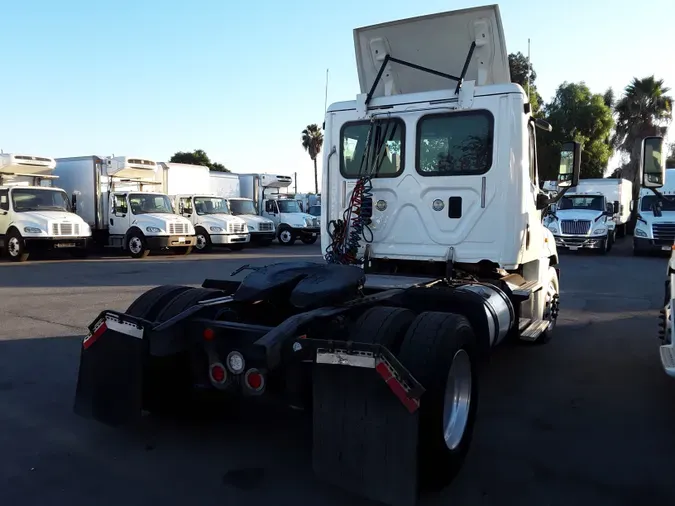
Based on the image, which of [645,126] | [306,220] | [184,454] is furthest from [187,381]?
[645,126]

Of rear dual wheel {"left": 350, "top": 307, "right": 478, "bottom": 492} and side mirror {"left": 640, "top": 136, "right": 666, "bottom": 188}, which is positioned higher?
side mirror {"left": 640, "top": 136, "right": 666, "bottom": 188}

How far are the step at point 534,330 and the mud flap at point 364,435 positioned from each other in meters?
2.98

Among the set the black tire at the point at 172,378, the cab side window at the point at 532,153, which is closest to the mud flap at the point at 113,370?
the black tire at the point at 172,378

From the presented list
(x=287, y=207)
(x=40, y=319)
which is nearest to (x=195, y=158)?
(x=287, y=207)

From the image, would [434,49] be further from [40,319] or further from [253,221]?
[253,221]

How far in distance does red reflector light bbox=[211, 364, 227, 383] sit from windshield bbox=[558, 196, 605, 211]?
20495 mm

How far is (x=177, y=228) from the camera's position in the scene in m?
19.2

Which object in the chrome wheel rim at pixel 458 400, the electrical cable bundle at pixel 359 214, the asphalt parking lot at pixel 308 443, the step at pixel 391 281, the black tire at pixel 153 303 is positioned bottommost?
the asphalt parking lot at pixel 308 443

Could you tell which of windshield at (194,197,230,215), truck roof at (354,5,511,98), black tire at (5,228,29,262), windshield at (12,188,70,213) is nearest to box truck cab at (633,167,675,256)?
truck roof at (354,5,511,98)

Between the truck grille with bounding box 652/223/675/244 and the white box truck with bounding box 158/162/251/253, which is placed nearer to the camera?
the truck grille with bounding box 652/223/675/244

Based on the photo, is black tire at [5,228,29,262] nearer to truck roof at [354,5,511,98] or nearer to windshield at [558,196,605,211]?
truck roof at [354,5,511,98]

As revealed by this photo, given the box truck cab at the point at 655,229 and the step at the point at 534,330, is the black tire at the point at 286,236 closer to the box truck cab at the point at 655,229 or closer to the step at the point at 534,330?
the box truck cab at the point at 655,229

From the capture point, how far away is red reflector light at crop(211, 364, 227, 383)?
142 inches

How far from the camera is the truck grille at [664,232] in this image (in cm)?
1833
